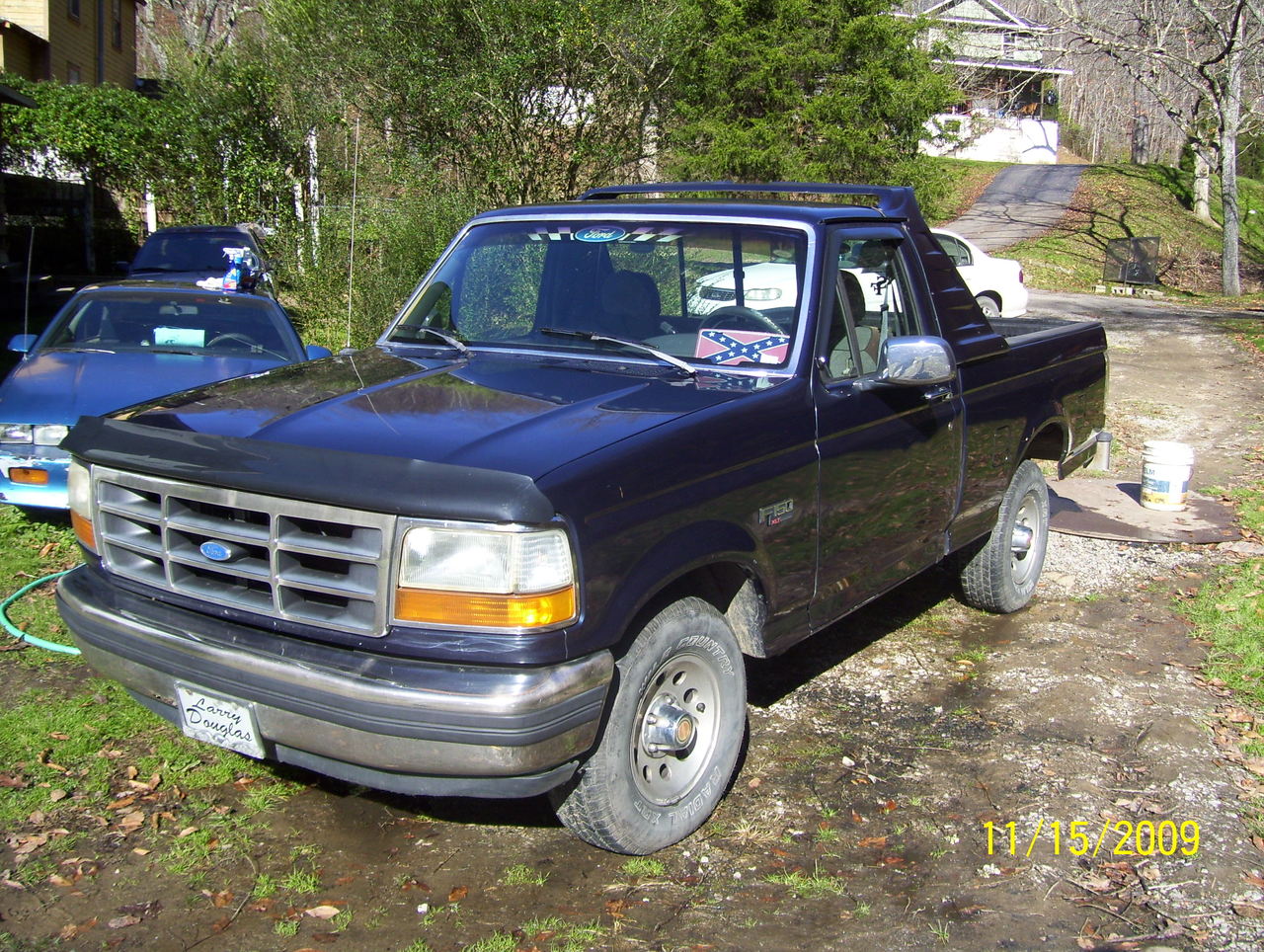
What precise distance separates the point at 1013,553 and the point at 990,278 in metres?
11.6

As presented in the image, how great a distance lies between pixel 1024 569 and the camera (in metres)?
6.48

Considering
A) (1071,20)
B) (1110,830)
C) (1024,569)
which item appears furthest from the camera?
(1071,20)

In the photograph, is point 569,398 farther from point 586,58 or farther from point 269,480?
point 586,58

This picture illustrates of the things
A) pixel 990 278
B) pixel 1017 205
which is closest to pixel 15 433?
pixel 990 278

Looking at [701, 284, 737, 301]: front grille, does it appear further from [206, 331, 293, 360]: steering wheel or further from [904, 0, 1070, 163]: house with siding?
[904, 0, 1070, 163]: house with siding

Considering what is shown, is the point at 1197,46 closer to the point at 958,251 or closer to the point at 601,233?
the point at 958,251

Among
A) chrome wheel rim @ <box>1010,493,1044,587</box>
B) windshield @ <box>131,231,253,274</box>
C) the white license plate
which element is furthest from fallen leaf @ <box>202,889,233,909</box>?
windshield @ <box>131,231,253,274</box>

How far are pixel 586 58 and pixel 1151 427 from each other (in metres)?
7.46

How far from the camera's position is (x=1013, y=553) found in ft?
21.0

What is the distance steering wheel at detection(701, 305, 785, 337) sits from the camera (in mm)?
4399

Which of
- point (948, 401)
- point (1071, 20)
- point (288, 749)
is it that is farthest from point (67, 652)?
point (1071, 20)

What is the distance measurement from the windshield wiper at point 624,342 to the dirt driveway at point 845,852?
156 cm

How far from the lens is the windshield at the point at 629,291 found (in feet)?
14.5

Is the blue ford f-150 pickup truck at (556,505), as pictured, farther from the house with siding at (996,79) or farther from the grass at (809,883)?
the house with siding at (996,79)
